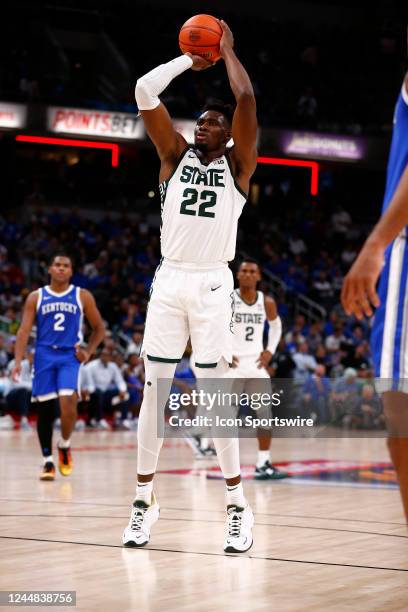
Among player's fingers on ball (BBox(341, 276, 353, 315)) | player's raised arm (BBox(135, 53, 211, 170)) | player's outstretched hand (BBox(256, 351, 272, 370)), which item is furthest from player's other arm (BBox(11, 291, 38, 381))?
player's fingers on ball (BBox(341, 276, 353, 315))

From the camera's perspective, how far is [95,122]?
72.0ft

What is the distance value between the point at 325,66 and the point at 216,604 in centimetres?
2578

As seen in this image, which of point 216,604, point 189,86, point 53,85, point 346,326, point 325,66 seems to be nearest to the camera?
point 216,604

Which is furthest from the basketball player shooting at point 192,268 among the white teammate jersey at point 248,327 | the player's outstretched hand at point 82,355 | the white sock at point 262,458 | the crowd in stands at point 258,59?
the crowd in stands at point 258,59

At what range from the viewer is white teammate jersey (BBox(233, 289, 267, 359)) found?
9969 mm

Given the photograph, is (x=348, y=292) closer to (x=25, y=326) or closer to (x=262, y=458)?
(x=25, y=326)

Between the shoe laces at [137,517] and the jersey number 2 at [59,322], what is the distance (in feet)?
12.7

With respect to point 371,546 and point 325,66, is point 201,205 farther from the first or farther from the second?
point 325,66

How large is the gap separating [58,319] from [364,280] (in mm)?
6392

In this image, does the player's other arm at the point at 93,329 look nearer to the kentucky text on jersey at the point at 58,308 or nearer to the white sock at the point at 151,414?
the kentucky text on jersey at the point at 58,308

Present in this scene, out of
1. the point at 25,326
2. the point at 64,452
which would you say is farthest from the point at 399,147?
the point at 64,452

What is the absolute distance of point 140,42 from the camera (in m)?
26.4

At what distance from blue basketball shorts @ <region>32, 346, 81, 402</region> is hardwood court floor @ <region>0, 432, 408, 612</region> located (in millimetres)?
792

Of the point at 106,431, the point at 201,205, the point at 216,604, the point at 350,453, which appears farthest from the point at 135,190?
the point at 216,604
